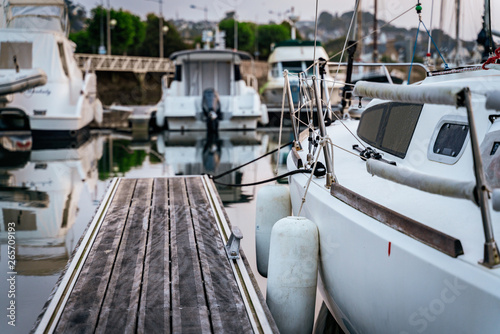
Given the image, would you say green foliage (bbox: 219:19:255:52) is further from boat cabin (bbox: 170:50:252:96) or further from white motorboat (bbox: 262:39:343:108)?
boat cabin (bbox: 170:50:252:96)

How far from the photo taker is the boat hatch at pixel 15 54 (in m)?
15.0

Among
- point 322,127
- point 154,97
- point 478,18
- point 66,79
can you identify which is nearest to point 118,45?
point 154,97

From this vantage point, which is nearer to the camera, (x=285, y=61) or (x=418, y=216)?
(x=418, y=216)

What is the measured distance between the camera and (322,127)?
3545 millimetres

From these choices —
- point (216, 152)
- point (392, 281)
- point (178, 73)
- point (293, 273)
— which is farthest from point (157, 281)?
point (178, 73)

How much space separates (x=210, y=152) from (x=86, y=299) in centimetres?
935

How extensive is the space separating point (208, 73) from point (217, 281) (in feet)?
52.8

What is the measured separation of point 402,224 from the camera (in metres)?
2.53

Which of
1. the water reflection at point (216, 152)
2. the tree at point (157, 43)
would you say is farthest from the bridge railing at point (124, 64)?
the water reflection at point (216, 152)

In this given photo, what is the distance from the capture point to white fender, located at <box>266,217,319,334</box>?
3355mm

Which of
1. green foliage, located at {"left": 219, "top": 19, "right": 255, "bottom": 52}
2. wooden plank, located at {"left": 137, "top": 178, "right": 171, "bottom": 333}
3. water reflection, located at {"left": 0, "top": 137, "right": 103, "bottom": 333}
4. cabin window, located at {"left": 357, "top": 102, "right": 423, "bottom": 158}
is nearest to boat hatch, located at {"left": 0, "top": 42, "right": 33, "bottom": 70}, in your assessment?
water reflection, located at {"left": 0, "top": 137, "right": 103, "bottom": 333}

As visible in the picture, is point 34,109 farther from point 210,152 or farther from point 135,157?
point 210,152

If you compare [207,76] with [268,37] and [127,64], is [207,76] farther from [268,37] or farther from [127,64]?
[268,37]

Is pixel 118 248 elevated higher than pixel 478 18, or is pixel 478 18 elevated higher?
pixel 478 18
